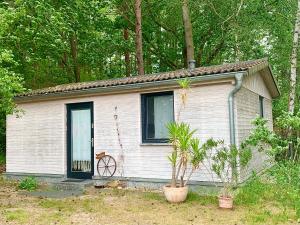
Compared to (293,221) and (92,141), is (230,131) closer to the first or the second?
(293,221)

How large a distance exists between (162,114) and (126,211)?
3.26 m

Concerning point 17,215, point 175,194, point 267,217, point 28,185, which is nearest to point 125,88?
point 175,194

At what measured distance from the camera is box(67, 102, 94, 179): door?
1098 centimetres

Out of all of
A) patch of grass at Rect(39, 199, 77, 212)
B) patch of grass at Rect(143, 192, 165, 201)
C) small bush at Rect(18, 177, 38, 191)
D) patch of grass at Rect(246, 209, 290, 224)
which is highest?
small bush at Rect(18, 177, 38, 191)

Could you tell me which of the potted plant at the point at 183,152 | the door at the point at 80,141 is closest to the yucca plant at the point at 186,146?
the potted plant at the point at 183,152

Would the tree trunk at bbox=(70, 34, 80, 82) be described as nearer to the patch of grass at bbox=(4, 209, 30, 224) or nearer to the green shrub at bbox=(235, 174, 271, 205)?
the patch of grass at bbox=(4, 209, 30, 224)

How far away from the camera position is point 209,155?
8812mm

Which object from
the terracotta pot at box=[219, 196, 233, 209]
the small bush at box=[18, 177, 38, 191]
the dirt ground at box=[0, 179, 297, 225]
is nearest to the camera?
the dirt ground at box=[0, 179, 297, 225]

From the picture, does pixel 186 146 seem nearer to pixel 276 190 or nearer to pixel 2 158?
pixel 276 190

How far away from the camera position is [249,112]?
1050 cm

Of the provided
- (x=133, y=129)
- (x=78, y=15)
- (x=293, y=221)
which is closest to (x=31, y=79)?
(x=78, y=15)

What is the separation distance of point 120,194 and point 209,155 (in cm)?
253

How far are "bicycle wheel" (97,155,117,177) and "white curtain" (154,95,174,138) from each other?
1644mm

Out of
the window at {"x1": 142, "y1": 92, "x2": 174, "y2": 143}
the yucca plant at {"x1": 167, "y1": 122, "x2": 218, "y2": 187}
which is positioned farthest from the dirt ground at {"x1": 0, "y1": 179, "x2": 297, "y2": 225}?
the window at {"x1": 142, "y1": 92, "x2": 174, "y2": 143}
